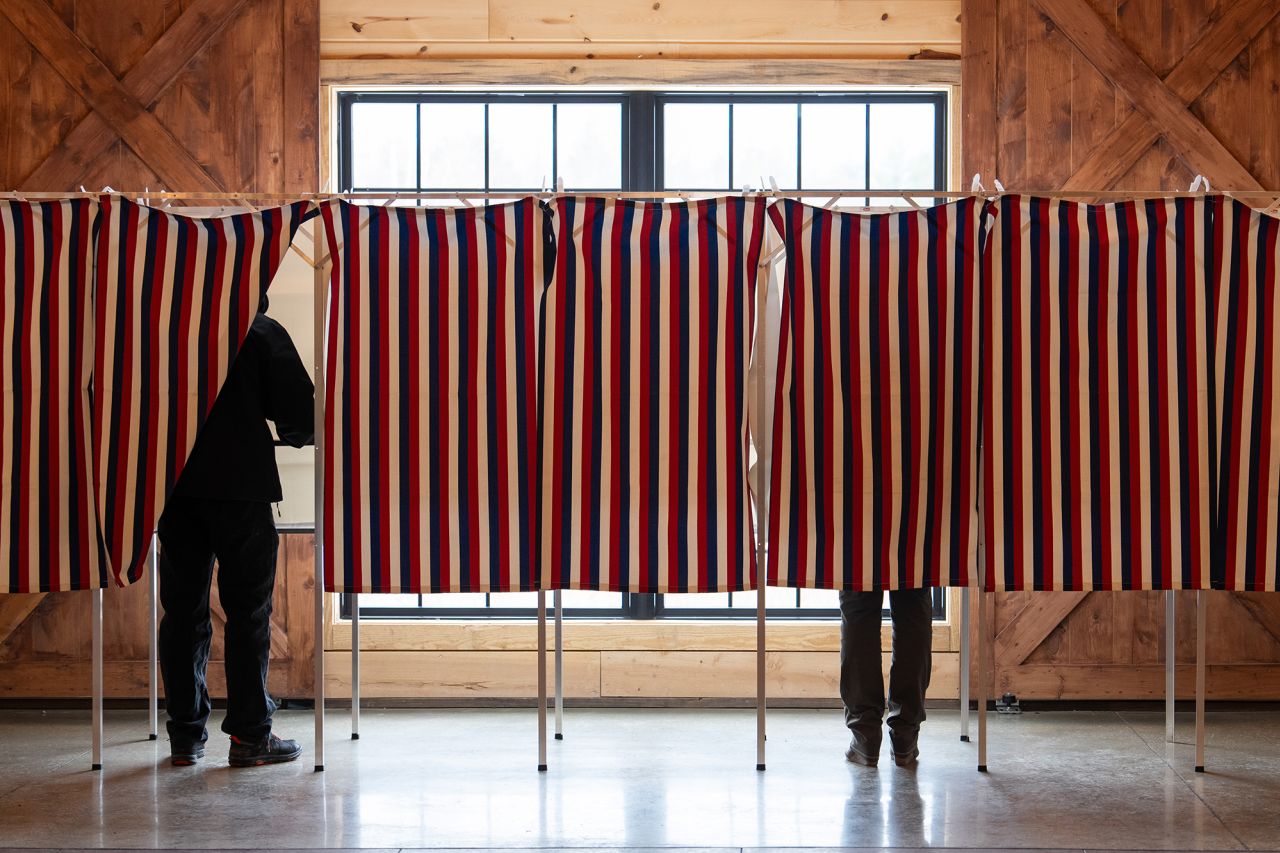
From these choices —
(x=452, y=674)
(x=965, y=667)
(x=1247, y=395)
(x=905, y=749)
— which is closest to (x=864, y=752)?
(x=905, y=749)

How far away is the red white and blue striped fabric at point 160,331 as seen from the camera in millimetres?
4039

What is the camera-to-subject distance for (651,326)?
161 inches

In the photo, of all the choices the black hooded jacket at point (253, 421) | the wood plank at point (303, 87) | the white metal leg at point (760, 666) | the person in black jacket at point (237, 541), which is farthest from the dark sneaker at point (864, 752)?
the wood plank at point (303, 87)

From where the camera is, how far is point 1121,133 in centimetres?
506

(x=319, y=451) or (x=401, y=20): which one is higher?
(x=401, y=20)

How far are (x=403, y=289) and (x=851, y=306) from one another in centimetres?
150

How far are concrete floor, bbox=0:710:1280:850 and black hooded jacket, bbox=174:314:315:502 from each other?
38.7 inches

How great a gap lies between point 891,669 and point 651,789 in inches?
36.8

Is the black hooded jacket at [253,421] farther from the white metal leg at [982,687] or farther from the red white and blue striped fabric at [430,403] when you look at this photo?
the white metal leg at [982,687]

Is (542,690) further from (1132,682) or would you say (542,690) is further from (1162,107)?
(1162,107)

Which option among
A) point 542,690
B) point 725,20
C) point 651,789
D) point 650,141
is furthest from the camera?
point 650,141

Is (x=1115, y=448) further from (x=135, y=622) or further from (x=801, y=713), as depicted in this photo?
(x=135, y=622)

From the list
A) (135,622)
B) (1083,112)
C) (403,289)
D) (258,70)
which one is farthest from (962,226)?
(135,622)

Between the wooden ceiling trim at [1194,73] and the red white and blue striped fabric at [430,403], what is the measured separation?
8.25 ft
